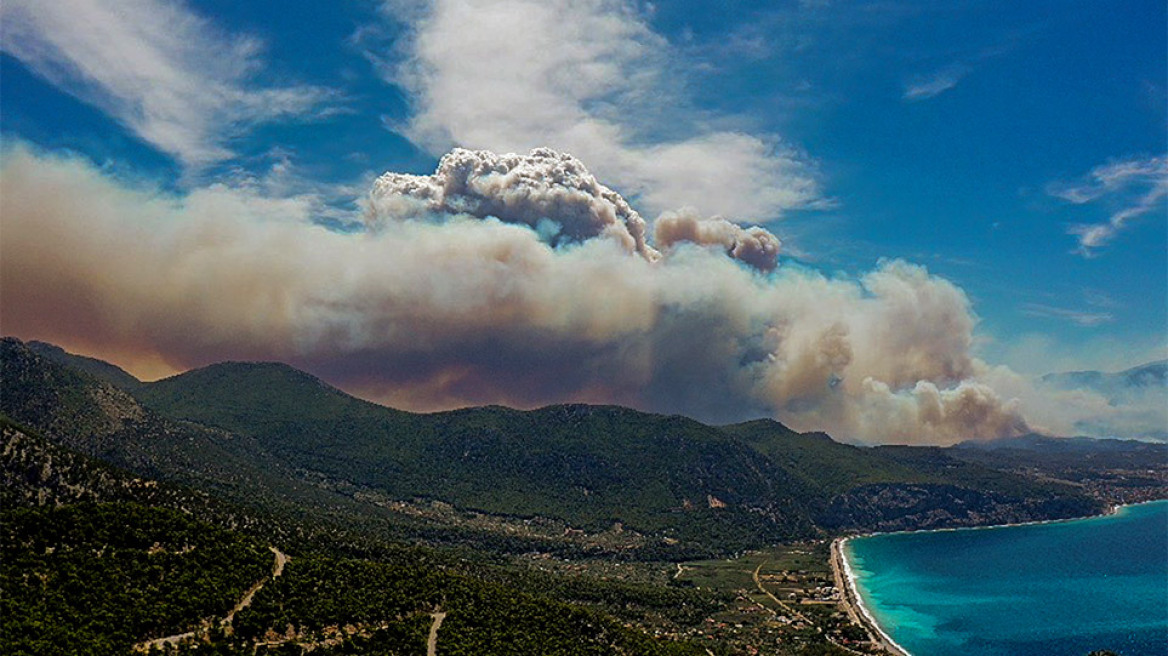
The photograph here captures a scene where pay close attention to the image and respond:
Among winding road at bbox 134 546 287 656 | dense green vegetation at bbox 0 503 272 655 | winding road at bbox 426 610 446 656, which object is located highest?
dense green vegetation at bbox 0 503 272 655

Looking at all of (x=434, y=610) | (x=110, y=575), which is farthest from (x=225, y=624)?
(x=434, y=610)

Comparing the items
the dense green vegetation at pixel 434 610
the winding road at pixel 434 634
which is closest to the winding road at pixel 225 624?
the winding road at pixel 434 634

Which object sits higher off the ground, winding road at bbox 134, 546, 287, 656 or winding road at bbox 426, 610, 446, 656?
winding road at bbox 134, 546, 287, 656

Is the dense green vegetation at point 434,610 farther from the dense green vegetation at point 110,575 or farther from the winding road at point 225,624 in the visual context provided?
the dense green vegetation at point 110,575

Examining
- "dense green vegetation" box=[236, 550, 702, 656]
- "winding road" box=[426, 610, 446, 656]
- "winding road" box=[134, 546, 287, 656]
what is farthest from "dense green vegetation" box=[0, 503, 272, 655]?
"winding road" box=[426, 610, 446, 656]

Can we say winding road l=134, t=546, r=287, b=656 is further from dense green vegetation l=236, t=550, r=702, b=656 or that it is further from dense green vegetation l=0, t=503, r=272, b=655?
dense green vegetation l=236, t=550, r=702, b=656

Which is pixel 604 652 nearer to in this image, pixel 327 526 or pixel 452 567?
pixel 452 567

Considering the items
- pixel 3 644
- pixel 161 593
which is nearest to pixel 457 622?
pixel 161 593

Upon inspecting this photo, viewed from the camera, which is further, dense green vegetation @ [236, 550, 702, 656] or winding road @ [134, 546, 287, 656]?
dense green vegetation @ [236, 550, 702, 656]
